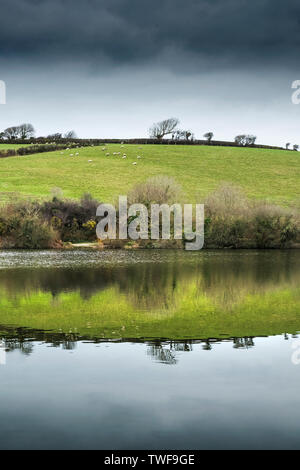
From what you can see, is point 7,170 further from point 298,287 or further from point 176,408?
point 176,408

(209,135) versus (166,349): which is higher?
(209,135)

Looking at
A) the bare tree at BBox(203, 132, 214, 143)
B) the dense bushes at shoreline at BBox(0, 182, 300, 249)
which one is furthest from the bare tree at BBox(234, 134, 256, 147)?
the dense bushes at shoreline at BBox(0, 182, 300, 249)

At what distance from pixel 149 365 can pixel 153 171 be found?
68667mm

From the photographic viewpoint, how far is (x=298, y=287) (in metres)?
26.2

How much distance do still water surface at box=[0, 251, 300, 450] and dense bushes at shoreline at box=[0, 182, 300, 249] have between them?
25444mm

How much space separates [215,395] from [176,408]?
1064 mm

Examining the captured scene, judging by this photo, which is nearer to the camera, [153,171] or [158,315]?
[158,315]

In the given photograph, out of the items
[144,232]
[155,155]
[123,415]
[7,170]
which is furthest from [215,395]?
[155,155]

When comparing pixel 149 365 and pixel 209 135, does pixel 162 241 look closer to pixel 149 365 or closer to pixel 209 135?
pixel 149 365

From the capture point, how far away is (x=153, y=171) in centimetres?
7981

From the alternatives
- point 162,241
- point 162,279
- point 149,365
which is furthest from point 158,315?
point 162,241

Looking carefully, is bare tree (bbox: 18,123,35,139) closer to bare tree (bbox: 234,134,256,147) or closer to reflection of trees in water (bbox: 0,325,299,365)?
bare tree (bbox: 234,134,256,147)

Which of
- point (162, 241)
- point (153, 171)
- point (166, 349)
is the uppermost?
point (153, 171)

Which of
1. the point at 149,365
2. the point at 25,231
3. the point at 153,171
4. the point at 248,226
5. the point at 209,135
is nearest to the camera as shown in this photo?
the point at 149,365
